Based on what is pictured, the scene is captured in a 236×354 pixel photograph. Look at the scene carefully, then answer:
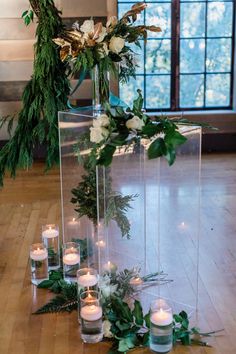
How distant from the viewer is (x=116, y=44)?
7.80ft

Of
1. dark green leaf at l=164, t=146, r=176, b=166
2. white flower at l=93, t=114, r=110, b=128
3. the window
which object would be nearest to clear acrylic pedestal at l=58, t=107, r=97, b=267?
white flower at l=93, t=114, r=110, b=128

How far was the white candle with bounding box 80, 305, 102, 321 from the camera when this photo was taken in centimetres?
216

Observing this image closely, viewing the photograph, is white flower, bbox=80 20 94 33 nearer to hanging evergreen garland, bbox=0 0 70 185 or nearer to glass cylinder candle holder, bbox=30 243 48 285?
hanging evergreen garland, bbox=0 0 70 185

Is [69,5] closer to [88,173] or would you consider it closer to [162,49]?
[162,49]

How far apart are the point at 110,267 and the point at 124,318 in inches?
11.1

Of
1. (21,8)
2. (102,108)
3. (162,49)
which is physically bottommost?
(102,108)

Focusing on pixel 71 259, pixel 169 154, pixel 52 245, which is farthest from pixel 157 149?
pixel 52 245

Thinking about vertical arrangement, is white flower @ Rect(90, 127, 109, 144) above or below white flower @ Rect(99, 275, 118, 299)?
above

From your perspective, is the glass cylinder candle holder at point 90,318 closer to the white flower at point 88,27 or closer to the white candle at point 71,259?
the white candle at point 71,259

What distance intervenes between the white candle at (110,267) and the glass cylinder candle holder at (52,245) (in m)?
0.53

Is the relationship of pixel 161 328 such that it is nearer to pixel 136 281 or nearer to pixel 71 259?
pixel 136 281

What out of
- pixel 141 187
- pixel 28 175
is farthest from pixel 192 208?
pixel 28 175

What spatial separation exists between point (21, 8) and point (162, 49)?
1619 mm

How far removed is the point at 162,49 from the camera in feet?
19.9
